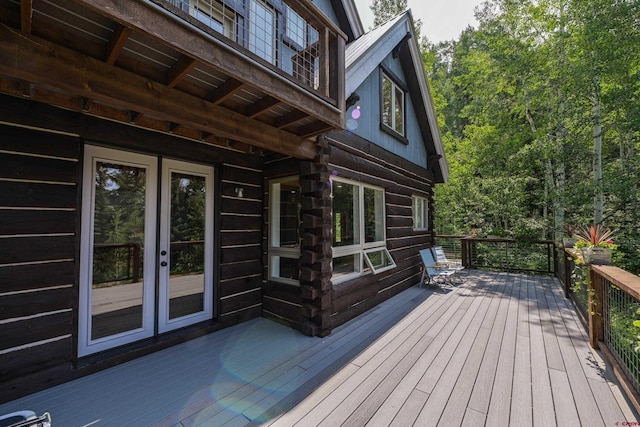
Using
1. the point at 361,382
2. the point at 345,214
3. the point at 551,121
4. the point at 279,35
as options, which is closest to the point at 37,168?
the point at 361,382

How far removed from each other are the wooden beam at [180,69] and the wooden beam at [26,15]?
67 centimetres

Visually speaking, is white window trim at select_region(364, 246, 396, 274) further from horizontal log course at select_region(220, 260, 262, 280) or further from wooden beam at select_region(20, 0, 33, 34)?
wooden beam at select_region(20, 0, 33, 34)

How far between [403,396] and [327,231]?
1914mm

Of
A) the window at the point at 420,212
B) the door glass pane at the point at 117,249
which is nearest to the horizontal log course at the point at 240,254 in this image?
the door glass pane at the point at 117,249

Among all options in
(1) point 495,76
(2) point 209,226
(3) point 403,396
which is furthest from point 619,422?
(1) point 495,76

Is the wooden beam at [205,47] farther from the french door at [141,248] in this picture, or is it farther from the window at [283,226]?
the french door at [141,248]

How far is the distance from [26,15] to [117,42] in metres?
0.35

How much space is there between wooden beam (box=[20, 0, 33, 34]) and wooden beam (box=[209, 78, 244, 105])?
1.02 metres

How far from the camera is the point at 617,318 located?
2.76 metres

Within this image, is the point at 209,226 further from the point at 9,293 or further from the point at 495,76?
the point at 495,76

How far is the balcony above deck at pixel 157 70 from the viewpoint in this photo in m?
1.41

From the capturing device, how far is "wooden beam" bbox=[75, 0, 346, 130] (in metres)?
1.37

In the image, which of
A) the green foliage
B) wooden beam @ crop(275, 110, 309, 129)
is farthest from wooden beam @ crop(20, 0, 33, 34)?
the green foliage

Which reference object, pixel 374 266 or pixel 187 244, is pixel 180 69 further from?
pixel 374 266
